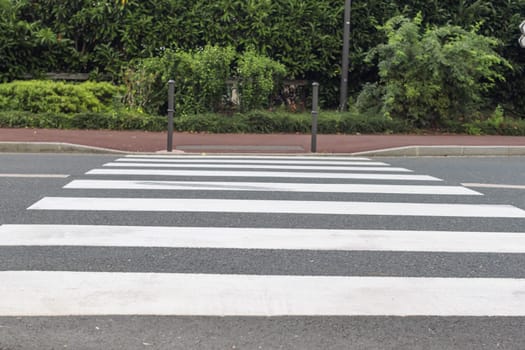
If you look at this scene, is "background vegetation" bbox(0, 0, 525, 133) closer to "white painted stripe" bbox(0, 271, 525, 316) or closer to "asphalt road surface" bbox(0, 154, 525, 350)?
"asphalt road surface" bbox(0, 154, 525, 350)

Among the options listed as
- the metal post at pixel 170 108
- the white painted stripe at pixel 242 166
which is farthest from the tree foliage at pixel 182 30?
the white painted stripe at pixel 242 166

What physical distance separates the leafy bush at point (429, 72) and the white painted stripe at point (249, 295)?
12.4 m

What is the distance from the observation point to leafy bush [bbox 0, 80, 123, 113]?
1630 centimetres

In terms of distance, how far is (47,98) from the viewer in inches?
641

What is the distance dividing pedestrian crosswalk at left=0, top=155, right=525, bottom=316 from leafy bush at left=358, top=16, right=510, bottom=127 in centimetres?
688

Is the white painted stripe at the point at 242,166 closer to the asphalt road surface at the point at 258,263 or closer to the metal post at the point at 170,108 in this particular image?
the asphalt road surface at the point at 258,263

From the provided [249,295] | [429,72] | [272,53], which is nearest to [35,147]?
[272,53]

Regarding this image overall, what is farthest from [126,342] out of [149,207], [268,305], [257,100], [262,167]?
[257,100]

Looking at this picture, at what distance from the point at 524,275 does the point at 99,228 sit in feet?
11.0

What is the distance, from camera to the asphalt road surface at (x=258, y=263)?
3691mm

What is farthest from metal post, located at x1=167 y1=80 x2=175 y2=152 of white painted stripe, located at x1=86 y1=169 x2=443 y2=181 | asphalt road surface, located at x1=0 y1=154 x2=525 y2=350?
asphalt road surface, located at x1=0 y1=154 x2=525 y2=350

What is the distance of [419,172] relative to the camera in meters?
10.5

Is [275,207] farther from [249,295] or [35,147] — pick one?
[35,147]

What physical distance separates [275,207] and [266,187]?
1331 millimetres
